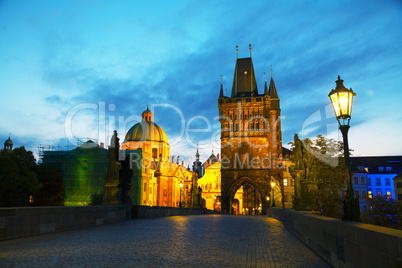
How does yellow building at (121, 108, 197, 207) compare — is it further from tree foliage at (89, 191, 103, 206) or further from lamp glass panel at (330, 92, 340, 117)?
lamp glass panel at (330, 92, 340, 117)

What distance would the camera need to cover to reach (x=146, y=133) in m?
85.8

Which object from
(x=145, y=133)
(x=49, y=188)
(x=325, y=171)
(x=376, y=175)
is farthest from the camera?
(x=145, y=133)

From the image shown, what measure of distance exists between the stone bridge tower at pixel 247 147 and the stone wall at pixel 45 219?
49983 millimetres

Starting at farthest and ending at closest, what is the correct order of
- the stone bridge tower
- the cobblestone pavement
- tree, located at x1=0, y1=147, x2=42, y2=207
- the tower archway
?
the tower archway < the stone bridge tower < tree, located at x1=0, y1=147, x2=42, y2=207 < the cobblestone pavement

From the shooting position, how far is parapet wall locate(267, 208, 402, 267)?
126 inches

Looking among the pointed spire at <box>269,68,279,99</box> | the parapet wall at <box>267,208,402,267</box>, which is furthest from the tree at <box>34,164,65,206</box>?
the parapet wall at <box>267,208,402,267</box>

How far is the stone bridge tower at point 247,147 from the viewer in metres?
61.9

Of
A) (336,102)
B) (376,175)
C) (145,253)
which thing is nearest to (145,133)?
(376,175)

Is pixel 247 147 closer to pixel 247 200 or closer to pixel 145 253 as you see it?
pixel 247 200

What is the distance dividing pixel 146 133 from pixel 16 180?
46449 mm

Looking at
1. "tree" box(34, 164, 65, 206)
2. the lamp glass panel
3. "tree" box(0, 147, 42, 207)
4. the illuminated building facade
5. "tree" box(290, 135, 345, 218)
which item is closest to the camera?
the lamp glass panel

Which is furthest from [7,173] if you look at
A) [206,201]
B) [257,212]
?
[257,212]

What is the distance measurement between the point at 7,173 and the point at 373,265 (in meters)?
44.3

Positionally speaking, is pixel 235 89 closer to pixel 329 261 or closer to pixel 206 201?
pixel 206 201
